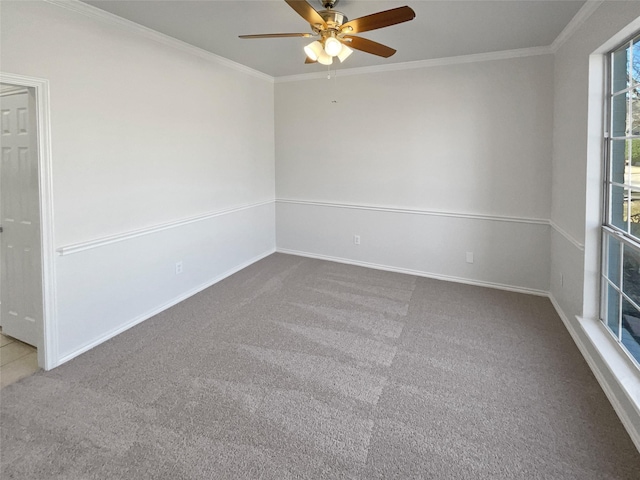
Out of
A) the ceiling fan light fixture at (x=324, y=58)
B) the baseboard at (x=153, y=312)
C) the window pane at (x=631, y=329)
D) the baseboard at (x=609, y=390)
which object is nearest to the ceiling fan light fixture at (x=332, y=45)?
the ceiling fan light fixture at (x=324, y=58)

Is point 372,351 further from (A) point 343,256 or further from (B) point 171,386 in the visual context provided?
(A) point 343,256

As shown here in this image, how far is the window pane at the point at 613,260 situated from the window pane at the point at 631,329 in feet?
0.74

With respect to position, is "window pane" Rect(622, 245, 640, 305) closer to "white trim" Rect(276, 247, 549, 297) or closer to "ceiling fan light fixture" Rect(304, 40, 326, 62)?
"white trim" Rect(276, 247, 549, 297)

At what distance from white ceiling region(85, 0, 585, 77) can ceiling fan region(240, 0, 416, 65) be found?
0.31 m

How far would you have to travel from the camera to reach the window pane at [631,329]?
2.14 m

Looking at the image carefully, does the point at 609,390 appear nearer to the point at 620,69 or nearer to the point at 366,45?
the point at 620,69

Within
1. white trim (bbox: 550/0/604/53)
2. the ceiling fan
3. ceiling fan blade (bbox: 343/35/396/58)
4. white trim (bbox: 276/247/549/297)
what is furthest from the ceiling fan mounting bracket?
white trim (bbox: 276/247/549/297)

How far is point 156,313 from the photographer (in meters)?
3.37

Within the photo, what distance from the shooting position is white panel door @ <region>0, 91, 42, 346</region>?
8.03 feet

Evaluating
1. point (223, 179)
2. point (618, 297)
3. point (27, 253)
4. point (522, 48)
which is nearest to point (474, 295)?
point (618, 297)

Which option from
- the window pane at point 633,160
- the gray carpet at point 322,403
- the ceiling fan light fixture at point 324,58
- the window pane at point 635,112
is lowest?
the gray carpet at point 322,403

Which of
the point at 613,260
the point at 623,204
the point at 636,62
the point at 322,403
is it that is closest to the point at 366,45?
the point at 636,62

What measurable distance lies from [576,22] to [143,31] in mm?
3472

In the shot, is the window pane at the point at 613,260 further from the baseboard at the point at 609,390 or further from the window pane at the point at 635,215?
the baseboard at the point at 609,390
